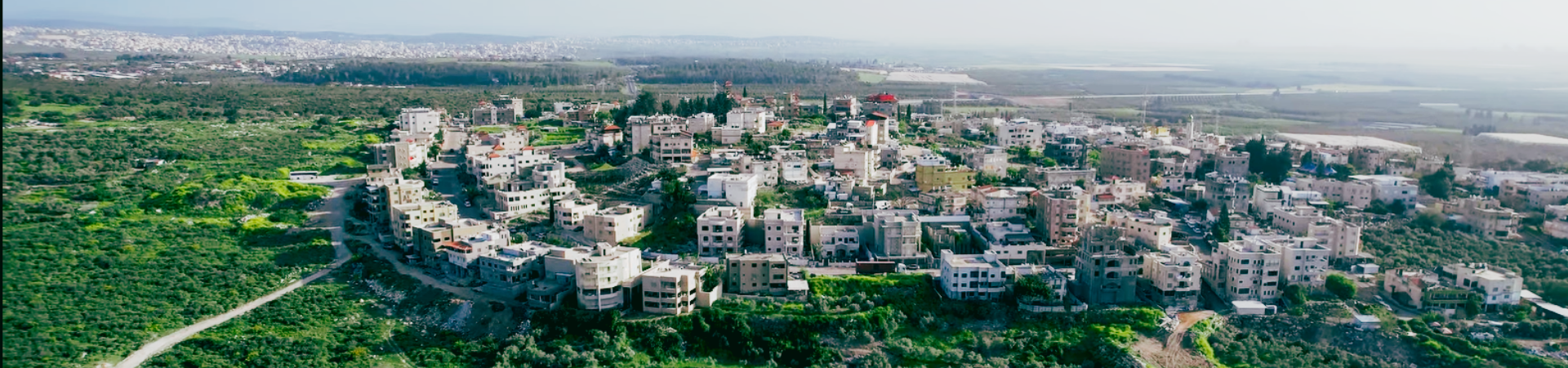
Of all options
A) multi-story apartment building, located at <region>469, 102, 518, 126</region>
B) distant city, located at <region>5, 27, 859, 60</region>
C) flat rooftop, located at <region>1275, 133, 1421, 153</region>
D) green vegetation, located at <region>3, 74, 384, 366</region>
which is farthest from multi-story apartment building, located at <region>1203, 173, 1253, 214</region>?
multi-story apartment building, located at <region>469, 102, 518, 126</region>

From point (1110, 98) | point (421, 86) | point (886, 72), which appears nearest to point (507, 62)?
point (421, 86)

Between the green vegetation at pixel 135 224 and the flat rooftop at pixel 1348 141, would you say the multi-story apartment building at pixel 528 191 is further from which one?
the flat rooftop at pixel 1348 141

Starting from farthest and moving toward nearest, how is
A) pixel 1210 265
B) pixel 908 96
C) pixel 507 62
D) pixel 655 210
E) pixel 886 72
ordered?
pixel 507 62, pixel 886 72, pixel 908 96, pixel 655 210, pixel 1210 265

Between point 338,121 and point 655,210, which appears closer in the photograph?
point 655,210

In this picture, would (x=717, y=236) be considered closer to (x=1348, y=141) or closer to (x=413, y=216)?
(x=413, y=216)

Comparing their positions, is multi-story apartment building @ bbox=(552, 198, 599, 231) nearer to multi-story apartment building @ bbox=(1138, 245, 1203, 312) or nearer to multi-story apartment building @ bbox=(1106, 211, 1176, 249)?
multi-story apartment building @ bbox=(1106, 211, 1176, 249)

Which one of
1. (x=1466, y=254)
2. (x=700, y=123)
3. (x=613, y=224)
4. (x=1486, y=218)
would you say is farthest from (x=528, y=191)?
(x=1486, y=218)

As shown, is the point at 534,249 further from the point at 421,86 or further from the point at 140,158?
the point at 421,86

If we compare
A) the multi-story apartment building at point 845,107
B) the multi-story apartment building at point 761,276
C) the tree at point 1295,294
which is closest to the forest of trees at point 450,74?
the multi-story apartment building at point 845,107
